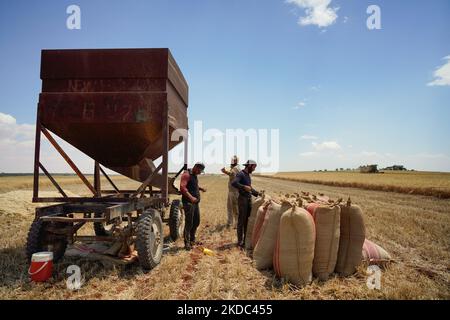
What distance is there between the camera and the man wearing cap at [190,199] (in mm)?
5823

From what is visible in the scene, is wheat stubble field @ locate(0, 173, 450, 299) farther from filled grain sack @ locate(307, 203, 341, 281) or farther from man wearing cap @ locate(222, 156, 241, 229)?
man wearing cap @ locate(222, 156, 241, 229)

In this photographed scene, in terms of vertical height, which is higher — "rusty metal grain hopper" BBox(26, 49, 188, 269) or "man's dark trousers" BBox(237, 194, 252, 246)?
"rusty metal grain hopper" BBox(26, 49, 188, 269)

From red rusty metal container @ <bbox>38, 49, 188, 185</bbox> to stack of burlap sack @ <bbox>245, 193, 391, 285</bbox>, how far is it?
8.69ft

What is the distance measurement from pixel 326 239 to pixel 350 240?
0.44 m

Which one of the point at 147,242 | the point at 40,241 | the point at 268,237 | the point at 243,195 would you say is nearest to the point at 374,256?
the point at 268,237

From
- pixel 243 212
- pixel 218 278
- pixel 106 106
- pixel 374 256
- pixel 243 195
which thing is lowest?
pixel 218 278

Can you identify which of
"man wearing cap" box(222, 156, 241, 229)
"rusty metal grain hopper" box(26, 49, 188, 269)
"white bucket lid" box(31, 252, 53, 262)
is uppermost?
"rusty metal grain hopper" box(26, 49, 188, 269)

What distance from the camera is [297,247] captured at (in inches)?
161

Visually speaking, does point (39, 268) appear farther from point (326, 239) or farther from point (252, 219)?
point (326, 239)

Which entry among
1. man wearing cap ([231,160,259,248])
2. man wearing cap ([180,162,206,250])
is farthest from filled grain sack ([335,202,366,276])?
man wearing cap ([180,162,206,250])

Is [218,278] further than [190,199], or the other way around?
[190,199]

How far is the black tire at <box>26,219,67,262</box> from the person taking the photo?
4.45 meters

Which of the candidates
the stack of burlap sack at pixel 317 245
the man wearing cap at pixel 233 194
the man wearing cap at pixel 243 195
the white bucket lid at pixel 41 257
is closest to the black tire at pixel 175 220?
the man wearing cap at pixel 243 195

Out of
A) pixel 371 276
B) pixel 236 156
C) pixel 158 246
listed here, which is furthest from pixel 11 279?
pixel 236 156
